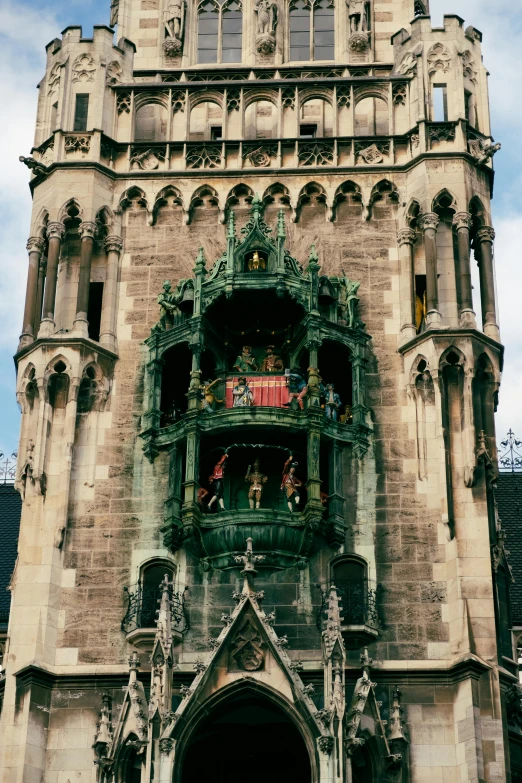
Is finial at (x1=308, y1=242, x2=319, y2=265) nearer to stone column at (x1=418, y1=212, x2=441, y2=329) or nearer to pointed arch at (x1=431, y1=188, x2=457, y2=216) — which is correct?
stone column at (x1=418, y1=212, x2=441, y2=329)

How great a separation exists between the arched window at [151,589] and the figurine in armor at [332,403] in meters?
3.69

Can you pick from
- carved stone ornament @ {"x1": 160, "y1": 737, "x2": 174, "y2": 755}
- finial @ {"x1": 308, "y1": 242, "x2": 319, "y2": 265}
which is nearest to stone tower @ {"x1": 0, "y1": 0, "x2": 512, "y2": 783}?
carved stone ornament @ {"x1": 160, "y1": 737, "x2": 174, "y2": 755}

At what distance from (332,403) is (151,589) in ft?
14.5

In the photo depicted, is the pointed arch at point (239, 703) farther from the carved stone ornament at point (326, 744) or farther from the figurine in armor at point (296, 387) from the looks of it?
the figurine in armor at point (296, 387)

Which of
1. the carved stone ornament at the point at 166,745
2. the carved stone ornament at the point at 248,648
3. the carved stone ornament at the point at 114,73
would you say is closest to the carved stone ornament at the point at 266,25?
the carved stone ornament at the point at 114,73

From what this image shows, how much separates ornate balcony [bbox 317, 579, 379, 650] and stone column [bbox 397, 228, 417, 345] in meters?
4.73

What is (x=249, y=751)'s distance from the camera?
2928 centimetres

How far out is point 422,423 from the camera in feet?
102

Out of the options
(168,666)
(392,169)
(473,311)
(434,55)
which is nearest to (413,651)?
(168,666)

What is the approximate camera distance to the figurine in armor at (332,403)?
31.2 meters

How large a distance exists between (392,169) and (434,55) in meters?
2.43

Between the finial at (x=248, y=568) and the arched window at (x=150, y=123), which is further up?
the arched window at (x=150, y=123)

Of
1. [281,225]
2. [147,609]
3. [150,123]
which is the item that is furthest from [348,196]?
[147,609]

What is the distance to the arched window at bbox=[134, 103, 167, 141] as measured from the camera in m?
35.0
